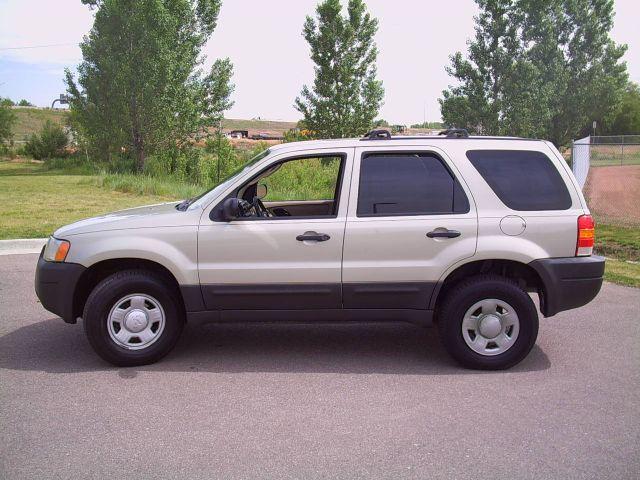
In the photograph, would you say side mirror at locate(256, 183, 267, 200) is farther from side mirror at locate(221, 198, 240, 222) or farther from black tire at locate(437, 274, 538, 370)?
black tire at locate(437, 274, 538, 370)

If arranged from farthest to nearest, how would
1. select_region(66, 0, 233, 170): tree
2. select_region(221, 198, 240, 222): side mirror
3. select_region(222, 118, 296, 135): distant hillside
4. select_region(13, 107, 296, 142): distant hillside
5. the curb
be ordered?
1. select_region(222, 118, 296, 135): distant hillside
2. select_region(13, 107, 296, 142): distant hillside
3. select_region(66, 0, 233, 170): tree
4. the curb
5. select_region(221, 198, 240, 222): side mirror

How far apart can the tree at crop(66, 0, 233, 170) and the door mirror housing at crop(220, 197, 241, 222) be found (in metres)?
22.7

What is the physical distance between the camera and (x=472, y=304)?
524 cm

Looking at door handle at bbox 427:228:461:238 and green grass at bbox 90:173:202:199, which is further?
green grass at bbox 90:173:202:199

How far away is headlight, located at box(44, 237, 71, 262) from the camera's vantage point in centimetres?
534

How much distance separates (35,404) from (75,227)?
1.54m

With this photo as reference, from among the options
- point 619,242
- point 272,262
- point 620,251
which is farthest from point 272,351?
point 619,242

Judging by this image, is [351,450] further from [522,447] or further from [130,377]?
[130,377]

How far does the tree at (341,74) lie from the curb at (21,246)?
21.1 m

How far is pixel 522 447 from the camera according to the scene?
155 inches

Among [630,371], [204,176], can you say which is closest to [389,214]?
[630,371]

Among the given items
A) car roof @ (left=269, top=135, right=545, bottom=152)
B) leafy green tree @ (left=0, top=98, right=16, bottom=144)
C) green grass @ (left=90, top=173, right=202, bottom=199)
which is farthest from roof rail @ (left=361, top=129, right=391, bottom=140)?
leafy green tree @ (left=0, top=98, right=16, bottom=144)

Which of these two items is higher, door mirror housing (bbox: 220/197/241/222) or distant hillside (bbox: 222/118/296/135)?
distant hillside (bbox: 222/118/296/135)

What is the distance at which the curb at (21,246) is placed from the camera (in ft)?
34.5
